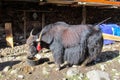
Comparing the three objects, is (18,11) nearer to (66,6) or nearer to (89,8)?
(66,6)

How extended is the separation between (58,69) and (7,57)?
2252 millimetres

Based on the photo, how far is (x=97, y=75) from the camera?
26.4ft

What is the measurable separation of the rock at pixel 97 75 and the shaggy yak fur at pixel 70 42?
1.98 ft

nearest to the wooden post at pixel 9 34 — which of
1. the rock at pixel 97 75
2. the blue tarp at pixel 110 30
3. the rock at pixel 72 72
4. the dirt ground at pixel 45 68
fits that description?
the dirt ground at pixel 45 68

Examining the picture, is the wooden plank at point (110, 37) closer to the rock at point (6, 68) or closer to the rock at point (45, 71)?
the rock at point (45, 71)

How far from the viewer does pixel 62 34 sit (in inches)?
334

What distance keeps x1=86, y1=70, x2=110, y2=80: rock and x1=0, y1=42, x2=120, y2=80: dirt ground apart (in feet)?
0.55

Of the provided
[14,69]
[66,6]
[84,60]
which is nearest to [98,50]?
[84,60]

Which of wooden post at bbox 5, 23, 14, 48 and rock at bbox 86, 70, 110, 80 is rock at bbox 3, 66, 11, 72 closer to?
rock at bbox 86, 70, 110, 80

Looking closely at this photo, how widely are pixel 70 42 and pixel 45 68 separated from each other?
1017 mm

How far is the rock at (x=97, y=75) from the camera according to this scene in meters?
7.97

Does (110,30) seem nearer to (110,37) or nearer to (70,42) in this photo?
(110,37)

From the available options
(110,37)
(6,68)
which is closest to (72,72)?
(6,68)

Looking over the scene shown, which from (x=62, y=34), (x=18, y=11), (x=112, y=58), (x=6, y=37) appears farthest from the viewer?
(x=18, y=11)
